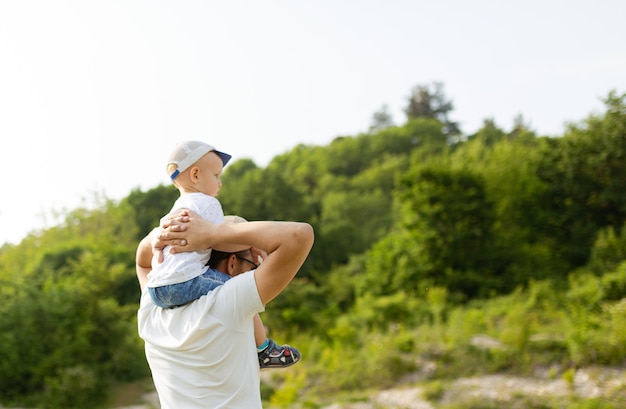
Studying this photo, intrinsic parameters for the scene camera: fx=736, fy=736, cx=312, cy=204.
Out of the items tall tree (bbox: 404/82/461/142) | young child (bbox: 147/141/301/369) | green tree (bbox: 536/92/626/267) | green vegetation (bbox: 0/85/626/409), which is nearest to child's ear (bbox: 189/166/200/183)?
young child (bbox: 147/141/301/369)

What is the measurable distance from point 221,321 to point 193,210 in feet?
1.03

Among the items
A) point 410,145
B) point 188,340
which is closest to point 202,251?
point 188,340

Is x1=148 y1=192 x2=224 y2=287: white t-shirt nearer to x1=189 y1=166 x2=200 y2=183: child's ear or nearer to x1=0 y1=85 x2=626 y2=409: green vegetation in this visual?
x1=189 y1=166 x2=200 y2=183: child's ear

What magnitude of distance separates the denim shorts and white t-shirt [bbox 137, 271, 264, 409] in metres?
0.02

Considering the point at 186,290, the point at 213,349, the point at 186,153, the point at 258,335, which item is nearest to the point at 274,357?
the point at 258,335

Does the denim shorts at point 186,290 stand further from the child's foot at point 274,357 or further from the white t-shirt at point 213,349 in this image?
the child's foot at point 274,357

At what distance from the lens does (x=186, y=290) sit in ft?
6.40

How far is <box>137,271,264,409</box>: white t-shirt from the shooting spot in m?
1.93

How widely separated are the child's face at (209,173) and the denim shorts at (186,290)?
0.78 ft

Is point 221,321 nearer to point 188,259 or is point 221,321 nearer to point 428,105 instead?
point 188,259

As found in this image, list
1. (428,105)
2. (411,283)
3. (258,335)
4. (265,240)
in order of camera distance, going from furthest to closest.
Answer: (428,105) < (411,283) < (258,335) < (265,240)

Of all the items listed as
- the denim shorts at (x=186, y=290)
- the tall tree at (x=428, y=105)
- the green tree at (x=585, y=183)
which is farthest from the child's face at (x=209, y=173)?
the tall tree at (x=428, y=105)

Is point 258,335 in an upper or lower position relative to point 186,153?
lower

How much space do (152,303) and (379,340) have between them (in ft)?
37.9
